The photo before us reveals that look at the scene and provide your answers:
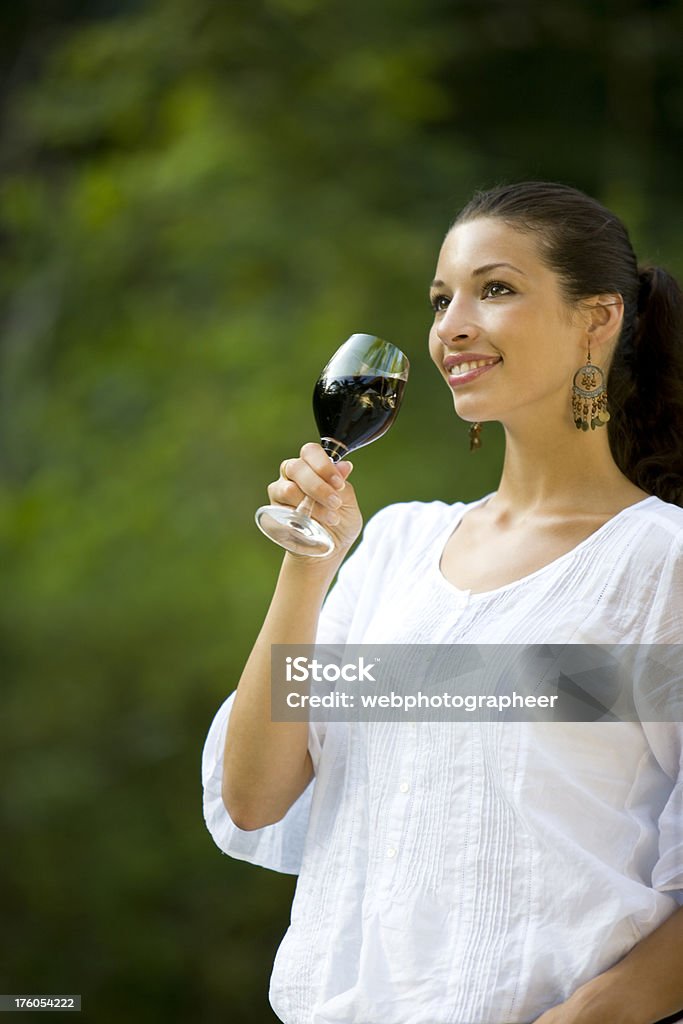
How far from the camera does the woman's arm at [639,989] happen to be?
1.24 m

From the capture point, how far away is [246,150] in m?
3.90

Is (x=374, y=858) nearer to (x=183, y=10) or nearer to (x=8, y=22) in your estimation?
(x=183, y=10)

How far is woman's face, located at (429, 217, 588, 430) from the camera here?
150 cm

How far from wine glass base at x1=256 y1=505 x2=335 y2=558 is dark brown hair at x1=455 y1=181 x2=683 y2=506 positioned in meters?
0.48

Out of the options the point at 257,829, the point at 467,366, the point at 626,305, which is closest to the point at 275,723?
the point at 257,829

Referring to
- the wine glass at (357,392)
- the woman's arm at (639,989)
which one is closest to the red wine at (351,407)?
the wine glass at (357,392)

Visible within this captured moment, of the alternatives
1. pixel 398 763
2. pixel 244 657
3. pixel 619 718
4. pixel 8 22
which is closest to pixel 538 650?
pixel 619 718

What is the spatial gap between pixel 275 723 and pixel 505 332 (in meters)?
0.61

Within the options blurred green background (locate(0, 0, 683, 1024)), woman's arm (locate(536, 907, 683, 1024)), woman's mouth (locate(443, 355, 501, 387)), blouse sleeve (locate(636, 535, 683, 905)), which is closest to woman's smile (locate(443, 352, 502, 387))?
woman's mouth (locate(443, 355, 501, 387))

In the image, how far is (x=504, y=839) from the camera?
134cm

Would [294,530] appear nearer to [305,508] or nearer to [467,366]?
[305,508]

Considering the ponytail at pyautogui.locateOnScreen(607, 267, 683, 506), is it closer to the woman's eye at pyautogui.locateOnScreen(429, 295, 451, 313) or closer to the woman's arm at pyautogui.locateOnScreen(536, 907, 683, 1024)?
the woman's eye at pyautogui.locateOnScreen(429, 295, 451, 313)

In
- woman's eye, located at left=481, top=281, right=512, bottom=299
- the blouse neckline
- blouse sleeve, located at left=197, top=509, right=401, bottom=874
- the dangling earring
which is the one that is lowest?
blouse sleeve, located at left=197, top=509, right=401, bottom=874

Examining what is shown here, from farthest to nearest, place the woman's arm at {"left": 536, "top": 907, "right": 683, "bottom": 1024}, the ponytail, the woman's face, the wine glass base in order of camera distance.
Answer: the ponytail < the woman's face < the wine glass base < the woman's arm at {"left": 536, "top": 907, "right": 683, "bottom": 1024}
